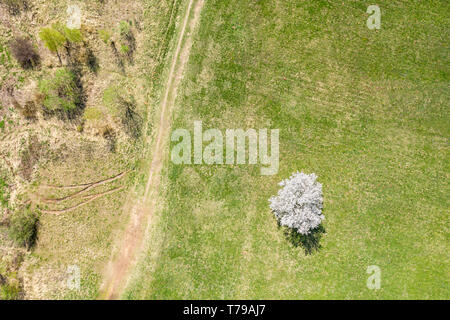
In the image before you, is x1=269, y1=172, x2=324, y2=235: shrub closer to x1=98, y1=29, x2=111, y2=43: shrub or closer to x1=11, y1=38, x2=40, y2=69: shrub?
x1=98, y1=29, x2=111, y2=43: shrub

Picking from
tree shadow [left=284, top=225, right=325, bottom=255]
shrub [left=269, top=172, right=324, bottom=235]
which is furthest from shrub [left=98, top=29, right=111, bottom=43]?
tree shadow [left=284, top=225, right=325, bottom=255]

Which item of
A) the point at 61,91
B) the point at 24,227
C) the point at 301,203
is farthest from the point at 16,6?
the point at 301,203

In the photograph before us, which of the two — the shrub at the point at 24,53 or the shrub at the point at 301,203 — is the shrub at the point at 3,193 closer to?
the shrub at the point at 24,53

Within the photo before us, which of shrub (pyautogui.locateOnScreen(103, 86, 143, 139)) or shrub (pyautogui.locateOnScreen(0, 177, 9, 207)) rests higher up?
shrub (pyautogui.locateOnScreen(103, 86, 143, 139))

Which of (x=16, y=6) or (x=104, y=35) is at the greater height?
(x=16, y=6)

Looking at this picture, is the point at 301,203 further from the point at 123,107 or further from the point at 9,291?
the point at 9,291

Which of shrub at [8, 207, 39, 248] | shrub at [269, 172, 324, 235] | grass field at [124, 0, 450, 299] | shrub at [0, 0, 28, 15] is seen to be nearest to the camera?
shrub at [269, 172, 324, 235]
